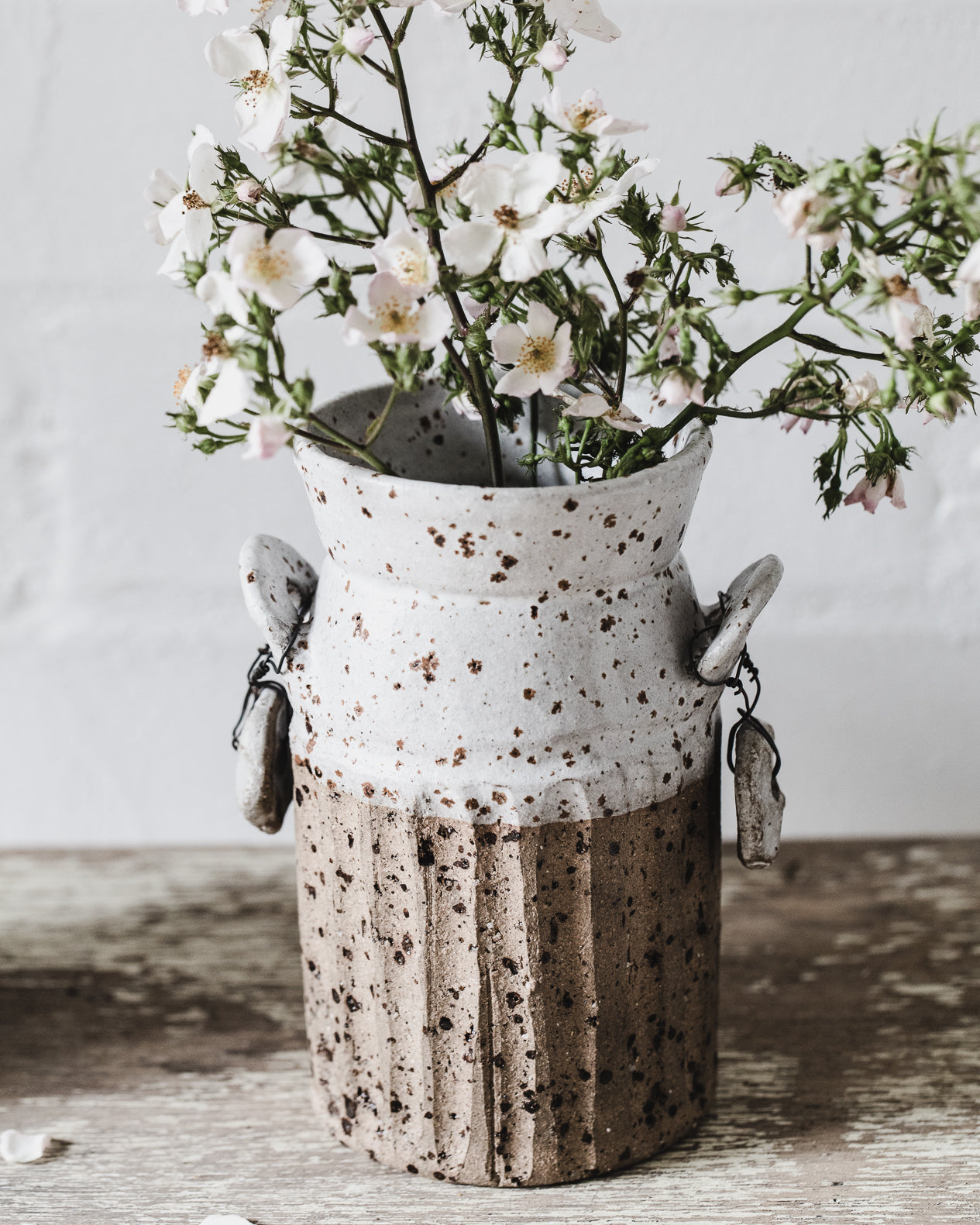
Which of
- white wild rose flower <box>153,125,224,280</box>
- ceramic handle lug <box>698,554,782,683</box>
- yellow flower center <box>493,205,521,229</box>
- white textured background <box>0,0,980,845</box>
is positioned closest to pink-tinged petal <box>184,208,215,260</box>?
white wild rose flower <box>153,125,224,280</box>

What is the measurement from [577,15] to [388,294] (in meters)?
0.13

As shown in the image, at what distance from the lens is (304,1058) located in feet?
2.24

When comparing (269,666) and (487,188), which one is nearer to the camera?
(487,188)

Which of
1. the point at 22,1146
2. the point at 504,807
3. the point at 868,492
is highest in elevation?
the point at 868,492

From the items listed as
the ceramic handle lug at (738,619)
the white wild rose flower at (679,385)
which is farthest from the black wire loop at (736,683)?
the white wild rose flower at (679,385)

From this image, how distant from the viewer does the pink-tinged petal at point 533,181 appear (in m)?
0.45

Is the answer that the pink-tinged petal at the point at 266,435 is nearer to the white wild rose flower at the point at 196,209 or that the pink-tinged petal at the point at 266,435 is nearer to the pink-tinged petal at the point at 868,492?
the white wild rose flower at the point at 196,209

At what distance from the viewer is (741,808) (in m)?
0.59

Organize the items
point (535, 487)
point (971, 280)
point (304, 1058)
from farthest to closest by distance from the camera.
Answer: point (304, 1058), point (535, 487), point (971, 280)

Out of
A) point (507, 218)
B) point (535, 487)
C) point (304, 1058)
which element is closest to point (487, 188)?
point (507, 218)

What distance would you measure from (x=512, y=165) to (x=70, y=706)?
0.64 m

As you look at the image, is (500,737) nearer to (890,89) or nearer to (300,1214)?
(300,1214)

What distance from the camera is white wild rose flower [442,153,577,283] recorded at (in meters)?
0.44

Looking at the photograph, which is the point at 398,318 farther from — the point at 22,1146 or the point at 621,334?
the point at 22,1146
